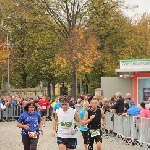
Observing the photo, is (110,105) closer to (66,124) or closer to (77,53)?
(66,124)

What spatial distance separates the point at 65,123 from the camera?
11055 millimetres

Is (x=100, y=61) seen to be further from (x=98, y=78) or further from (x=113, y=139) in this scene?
(x=113, y=139)

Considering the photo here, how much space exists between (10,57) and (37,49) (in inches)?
139

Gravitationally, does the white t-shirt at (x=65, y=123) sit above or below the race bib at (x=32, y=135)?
above

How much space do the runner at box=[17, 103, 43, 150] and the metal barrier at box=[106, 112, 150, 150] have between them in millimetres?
4619

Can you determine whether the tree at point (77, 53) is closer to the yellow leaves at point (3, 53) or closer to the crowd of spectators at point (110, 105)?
the yellow leaves at point (3, 53)

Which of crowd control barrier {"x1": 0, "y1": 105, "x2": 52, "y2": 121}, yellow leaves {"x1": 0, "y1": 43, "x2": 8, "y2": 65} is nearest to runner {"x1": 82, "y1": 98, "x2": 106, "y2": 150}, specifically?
crowd control barrier {"x1": 0, "y1": 105, "x2": 52, "y2": 121}

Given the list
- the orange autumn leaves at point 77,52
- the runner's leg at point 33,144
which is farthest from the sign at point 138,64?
the runner's leg at point 33,144

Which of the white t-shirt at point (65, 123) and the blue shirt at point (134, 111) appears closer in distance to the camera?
the white t-shirt at point (65, 123)

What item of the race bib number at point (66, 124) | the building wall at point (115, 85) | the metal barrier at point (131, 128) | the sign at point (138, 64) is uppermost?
the sign at point (138, 64)

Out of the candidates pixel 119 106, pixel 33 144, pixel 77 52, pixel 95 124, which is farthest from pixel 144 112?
pixel 77 52

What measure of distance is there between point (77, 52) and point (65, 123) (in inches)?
1286

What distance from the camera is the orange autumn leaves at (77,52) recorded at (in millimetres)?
43531

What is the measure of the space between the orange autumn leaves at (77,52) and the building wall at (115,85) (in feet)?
24.8
